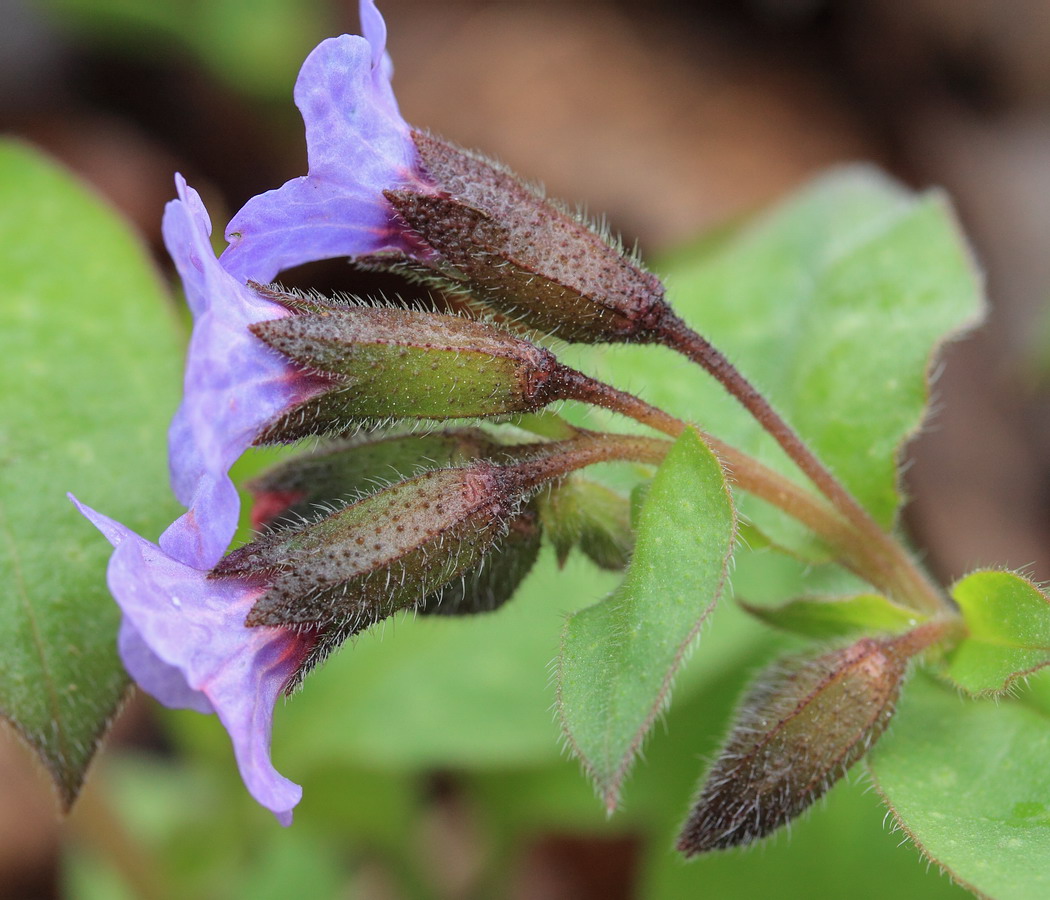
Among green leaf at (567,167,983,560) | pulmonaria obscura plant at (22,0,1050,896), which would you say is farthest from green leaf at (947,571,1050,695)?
green leaf at (567,167,983,560)

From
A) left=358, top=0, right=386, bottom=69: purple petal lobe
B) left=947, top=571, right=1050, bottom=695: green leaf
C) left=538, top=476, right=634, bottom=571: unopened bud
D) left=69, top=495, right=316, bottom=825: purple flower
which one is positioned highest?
left=358, top=0, right=386, bottom=69: purple petal lobe

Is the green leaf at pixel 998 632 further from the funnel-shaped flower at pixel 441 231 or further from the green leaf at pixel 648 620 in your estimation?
the funnel-shaped flower at pixel 441 231

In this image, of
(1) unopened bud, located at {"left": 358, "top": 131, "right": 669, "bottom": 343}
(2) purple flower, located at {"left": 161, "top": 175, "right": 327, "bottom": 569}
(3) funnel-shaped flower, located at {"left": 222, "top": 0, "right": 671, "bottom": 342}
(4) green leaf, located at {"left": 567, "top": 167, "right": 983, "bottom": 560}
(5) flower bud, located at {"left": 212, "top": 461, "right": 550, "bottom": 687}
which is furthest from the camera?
(4) green leaf, located at {"left": 567, "top": 167, "right": 983, "bottom": 560}

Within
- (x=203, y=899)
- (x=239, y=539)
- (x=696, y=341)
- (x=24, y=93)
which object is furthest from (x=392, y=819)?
(x=24, y=93)

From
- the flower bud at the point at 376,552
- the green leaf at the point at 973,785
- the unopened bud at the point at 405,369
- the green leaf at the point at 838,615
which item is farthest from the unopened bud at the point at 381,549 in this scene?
the green leaf at the point at 973,785

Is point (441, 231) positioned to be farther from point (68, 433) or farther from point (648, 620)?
point (68, 433)

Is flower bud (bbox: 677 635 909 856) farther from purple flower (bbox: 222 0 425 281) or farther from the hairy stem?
purple flower (bbox: 222 0 425 281)

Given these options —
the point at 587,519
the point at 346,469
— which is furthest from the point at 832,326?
the point at 346,469
